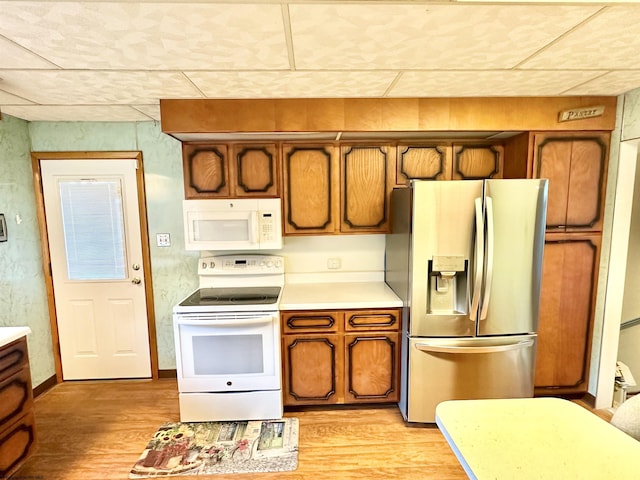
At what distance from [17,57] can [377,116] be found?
1900 mm

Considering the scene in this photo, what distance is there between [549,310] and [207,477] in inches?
101

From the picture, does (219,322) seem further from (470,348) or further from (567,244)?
(567,244)

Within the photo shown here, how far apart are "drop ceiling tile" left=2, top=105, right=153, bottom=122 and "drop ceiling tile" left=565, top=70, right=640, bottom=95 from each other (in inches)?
117

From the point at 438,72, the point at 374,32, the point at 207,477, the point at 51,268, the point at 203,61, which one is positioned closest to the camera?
the point at 374,32

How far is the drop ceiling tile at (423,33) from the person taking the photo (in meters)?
1.16

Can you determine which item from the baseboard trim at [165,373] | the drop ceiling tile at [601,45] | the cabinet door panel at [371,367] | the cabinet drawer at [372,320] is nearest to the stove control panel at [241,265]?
the cabinet drawer at [372,320]

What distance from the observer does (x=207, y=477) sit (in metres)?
1.88

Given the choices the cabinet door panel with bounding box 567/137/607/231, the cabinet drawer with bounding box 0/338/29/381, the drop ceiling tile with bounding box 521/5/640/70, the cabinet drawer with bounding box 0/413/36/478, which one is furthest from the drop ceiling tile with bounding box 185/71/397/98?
the cabinet drawer with bounding box 0/413/36/478

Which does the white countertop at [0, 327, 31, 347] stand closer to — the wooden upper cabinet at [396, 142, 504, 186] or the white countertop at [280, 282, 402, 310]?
the white countertop at [280, 282, 402, 310]

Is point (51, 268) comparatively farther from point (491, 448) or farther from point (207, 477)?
point (491, 448)

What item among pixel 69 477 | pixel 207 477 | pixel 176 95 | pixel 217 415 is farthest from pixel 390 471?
pixel 176 95

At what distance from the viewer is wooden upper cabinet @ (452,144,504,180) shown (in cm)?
248

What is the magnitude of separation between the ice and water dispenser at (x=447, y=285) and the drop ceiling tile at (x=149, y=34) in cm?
148

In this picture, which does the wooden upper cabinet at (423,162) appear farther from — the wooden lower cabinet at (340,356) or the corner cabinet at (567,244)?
the wooden lower cabinet at (340,356)
